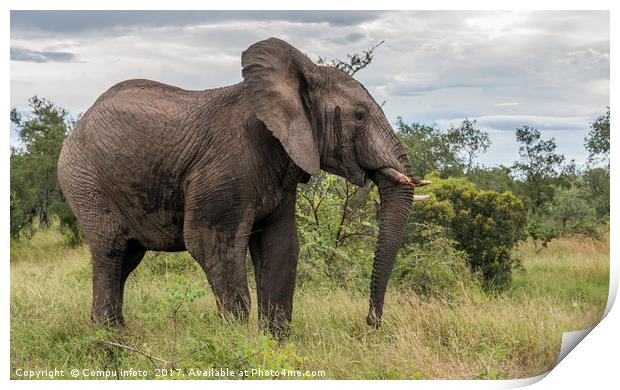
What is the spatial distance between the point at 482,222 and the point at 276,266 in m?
4.28

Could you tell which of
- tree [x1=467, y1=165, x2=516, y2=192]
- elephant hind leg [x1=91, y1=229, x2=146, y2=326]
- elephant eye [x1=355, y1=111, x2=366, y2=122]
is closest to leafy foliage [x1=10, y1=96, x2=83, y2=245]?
elephant hind leg [x1=91, y1=229, x2=146, y2=326]

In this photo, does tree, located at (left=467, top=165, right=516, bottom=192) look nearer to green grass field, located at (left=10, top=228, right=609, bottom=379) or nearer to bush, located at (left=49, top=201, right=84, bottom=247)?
green grass field, located at (left=10, top=228, right=609, bottom=379)

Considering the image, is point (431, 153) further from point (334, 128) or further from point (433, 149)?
point (334, 128)

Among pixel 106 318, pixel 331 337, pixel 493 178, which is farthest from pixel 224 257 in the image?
pixel 493 178

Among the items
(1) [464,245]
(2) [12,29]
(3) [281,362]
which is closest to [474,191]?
(1) [464,245]

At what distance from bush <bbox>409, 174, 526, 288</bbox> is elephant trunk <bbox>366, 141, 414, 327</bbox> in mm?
4024

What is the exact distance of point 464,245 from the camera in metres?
9.84

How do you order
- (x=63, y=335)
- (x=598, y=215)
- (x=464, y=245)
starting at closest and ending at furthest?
(x=63, y=335) → (x=598, y=215) → (x=464, y=245)

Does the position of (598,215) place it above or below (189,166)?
below

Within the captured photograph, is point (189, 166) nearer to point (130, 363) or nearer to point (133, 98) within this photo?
point (133, 98)

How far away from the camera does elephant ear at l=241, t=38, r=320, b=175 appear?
5496mm

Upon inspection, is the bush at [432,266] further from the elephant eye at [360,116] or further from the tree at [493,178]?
the elephant eye at [360,116]
